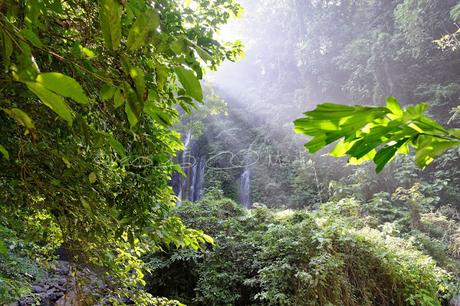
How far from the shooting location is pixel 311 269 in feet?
12.2

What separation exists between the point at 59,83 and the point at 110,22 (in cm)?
11

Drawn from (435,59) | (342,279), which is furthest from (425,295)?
(435,59)

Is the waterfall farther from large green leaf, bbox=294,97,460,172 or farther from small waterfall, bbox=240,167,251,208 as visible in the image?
large green leaf, bbox=294,97,460,172

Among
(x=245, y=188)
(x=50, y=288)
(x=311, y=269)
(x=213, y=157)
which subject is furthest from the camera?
(x=245, y=188)

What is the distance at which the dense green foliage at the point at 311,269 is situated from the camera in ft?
12.0

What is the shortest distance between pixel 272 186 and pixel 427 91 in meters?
6.40

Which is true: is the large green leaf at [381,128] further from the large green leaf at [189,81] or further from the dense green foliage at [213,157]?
the large green leaf at [189,81]

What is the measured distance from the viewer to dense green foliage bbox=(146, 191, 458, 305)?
12.0 feet

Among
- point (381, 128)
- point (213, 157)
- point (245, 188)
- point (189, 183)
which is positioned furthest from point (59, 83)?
point (189, 183)

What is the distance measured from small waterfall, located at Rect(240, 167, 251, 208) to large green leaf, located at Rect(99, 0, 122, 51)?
37.2 ft

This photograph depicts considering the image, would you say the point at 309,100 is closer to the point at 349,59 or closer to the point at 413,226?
the point at 349,59

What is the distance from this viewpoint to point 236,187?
12023 millimetres

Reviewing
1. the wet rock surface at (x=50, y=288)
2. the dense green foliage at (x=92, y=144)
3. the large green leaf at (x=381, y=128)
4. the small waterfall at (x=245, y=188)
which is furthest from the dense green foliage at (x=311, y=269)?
the small waterfall at (x=245, y=188)

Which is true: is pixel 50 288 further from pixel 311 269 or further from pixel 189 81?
pixel 189 81
